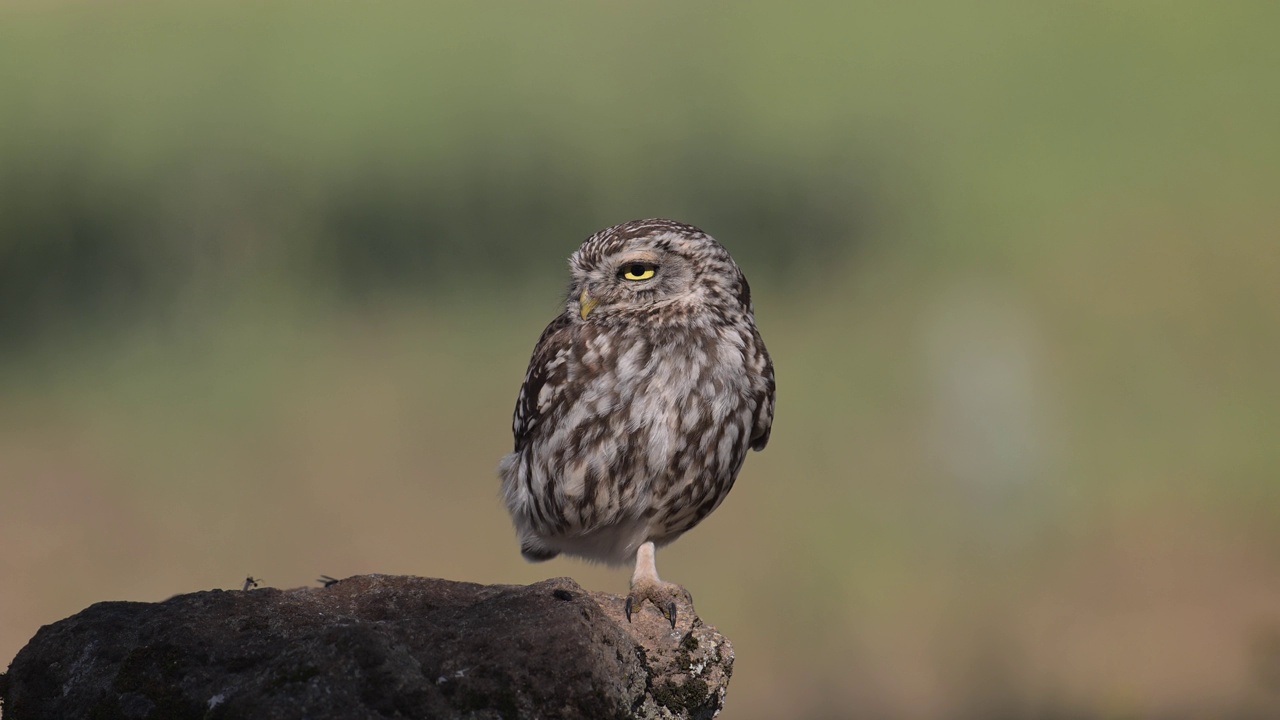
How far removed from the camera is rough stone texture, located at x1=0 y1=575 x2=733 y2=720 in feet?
7.06

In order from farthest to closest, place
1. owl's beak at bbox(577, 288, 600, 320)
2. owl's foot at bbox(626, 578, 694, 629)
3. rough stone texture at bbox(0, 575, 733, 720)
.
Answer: owl's beak at bbox(577, 288, 600, 320), owl's foot at bbox(626, 578, 694, 629), rough stone texture at bbox(0, 575, 733, 720)

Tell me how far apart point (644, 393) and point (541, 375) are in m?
0.34

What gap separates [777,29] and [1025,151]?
6.63 ft

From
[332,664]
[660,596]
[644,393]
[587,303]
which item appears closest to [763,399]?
[644,393]

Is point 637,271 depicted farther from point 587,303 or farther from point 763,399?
point 763,399

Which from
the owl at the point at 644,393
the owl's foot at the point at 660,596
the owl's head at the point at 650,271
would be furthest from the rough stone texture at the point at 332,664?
the owl's head at the point at 650,271

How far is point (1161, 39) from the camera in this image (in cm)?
923

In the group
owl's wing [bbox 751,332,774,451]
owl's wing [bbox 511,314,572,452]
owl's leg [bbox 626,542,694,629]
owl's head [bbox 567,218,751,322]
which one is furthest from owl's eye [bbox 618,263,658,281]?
owl's leg [bbox 626,542,694,629]

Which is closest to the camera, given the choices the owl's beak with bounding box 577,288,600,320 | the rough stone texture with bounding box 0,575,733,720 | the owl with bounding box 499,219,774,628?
the rough stone texture with bounding box 0,575,733,720

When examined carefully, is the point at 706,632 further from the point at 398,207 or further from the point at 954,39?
the point at 954,39

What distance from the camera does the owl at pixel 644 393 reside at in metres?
3.15

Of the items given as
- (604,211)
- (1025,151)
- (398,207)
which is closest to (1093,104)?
(1025,151)

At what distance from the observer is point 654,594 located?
2.96 metres

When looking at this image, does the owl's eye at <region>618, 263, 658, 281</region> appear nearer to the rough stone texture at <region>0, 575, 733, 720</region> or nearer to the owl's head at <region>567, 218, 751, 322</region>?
the owl's head at <region>567, 218, 751, 322</region>
